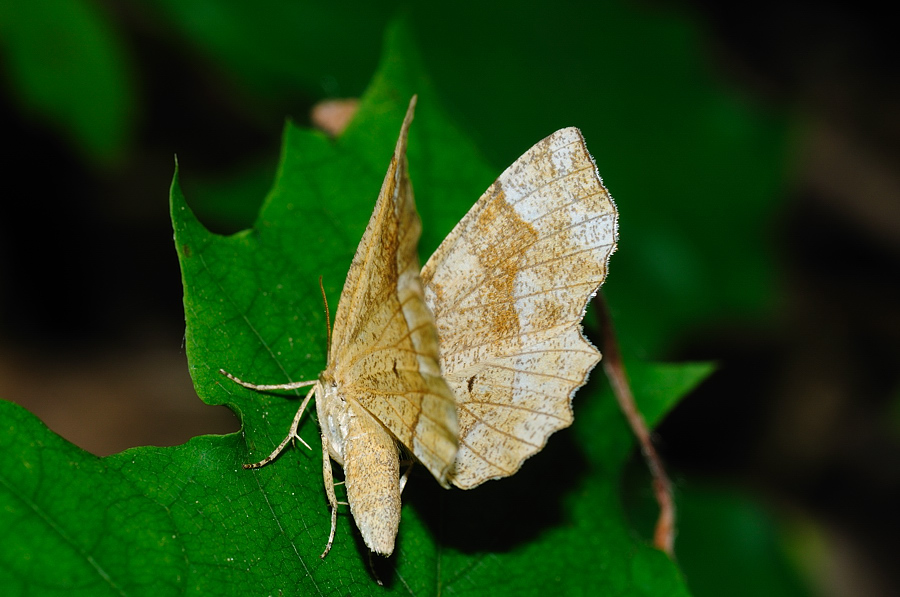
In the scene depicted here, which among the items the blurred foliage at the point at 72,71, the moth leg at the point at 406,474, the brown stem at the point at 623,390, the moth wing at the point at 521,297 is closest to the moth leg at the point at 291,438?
the moth leg at the point at 406,474

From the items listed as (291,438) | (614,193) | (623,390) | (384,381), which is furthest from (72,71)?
(623,390)

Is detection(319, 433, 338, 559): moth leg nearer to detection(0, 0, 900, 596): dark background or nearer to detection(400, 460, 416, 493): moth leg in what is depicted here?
detection(400, 460, 416, 493): moth leg

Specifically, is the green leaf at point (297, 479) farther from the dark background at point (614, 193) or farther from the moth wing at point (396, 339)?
the dark background at point (614, 193)

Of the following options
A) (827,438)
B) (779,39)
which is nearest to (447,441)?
(827,438)

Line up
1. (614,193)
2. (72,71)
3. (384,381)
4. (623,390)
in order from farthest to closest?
(614,193) < (72,71) < (623,390) < (384,381)

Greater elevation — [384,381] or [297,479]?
[384,381]

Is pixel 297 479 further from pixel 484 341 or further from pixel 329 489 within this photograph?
pixel 484 341

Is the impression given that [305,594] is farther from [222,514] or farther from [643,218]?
[643,218]
